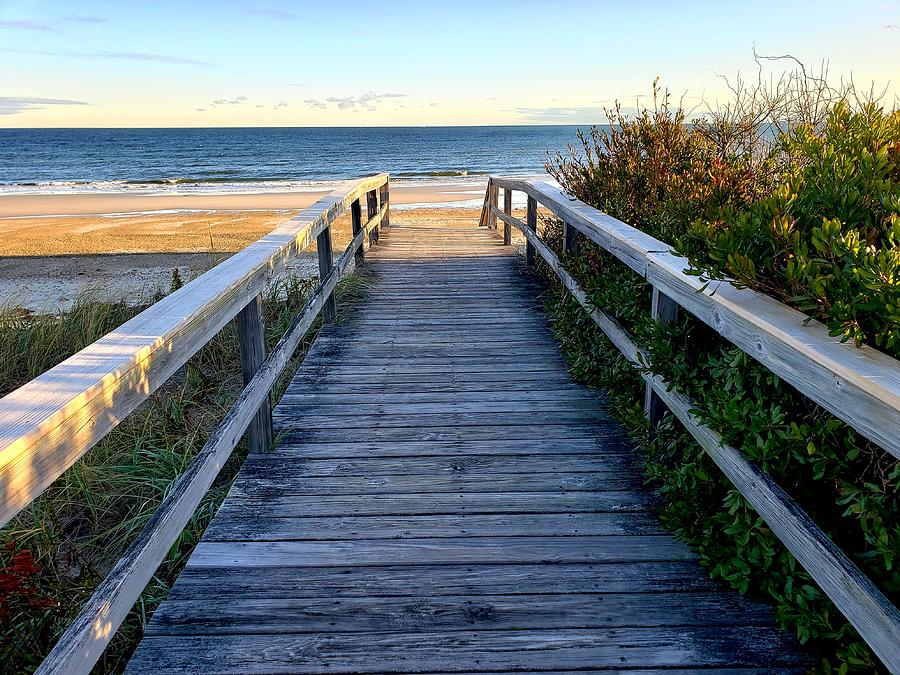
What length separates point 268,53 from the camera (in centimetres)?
5575

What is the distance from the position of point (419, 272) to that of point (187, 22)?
4016 cm

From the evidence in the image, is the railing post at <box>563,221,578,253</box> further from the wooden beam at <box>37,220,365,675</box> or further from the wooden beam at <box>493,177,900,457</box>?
the wooden beam at <box>37,220,365,675</box>

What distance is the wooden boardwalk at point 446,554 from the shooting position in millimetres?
1987

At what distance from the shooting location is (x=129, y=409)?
1582 mm

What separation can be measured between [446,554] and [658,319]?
53.4 inches

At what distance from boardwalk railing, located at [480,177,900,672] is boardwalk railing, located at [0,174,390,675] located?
5.12 feet

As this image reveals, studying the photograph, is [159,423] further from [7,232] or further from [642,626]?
[7,232]

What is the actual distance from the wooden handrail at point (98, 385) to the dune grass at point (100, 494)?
954mm

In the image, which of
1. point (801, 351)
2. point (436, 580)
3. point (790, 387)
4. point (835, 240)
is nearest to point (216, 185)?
point (436, 580)

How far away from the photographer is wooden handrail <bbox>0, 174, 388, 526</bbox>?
1135mm

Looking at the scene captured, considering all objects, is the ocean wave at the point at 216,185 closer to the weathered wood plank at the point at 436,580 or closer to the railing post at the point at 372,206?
the railing post at the point at 372,206

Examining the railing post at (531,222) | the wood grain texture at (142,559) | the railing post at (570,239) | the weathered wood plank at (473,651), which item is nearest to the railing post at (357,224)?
the railing post at (531,222)

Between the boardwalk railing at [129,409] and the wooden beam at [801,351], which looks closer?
the boardwalk railing at [129,409]

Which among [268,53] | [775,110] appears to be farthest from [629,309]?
[268,53]
